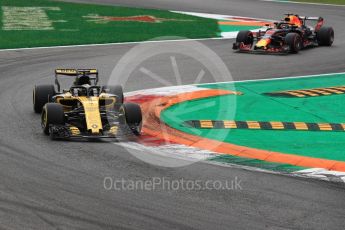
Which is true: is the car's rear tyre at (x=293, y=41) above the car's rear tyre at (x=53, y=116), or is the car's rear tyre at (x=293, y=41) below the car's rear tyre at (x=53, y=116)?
below

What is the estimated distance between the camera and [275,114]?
57.5 feet

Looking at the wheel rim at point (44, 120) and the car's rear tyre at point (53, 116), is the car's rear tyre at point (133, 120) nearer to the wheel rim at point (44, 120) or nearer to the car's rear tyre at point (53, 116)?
the car's rear tyre at point (53, 116)

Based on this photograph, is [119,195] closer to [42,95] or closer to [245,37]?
[42,95]

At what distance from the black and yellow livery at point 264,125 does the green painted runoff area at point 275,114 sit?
0.27 m

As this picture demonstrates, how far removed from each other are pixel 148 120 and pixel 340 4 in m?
31.6

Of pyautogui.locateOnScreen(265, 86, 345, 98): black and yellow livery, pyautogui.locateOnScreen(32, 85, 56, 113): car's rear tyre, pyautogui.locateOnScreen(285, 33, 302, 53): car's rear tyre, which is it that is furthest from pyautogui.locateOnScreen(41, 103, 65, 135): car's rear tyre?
pyautogui.locateOnScreen(285, 33, 302, 53): car's rear tyre

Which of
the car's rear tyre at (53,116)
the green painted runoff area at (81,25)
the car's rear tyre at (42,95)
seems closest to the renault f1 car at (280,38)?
the green painted runoff area at (81,25)

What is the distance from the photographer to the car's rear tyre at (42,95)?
55.1 ft

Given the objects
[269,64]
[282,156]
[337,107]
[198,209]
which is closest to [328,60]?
[269,64]

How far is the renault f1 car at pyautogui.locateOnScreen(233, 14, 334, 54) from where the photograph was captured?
90.5 feet

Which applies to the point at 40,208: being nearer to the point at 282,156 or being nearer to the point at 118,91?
the point at 282,156

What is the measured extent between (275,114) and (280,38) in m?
11.0

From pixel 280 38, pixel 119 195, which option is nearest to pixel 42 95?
pixel 119 195

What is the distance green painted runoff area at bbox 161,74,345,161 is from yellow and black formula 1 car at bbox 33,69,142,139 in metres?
1.34
